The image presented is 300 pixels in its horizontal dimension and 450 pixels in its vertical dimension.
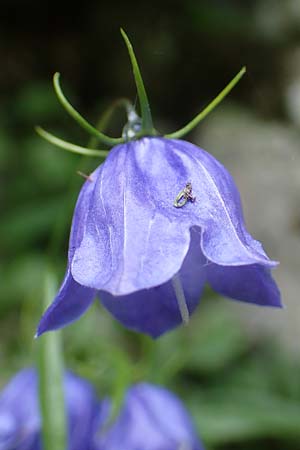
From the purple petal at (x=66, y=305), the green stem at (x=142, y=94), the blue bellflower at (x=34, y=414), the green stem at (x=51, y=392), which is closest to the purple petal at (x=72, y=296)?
the purple petal at (x=66, y=305)

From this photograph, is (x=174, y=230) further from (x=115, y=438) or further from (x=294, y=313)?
(x=294, y=313)

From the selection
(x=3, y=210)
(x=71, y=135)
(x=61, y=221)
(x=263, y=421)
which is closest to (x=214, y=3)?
(x=71, y=135)

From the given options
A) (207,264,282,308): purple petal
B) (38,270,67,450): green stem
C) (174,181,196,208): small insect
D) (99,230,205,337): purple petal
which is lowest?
(38,270,67,450): green stem

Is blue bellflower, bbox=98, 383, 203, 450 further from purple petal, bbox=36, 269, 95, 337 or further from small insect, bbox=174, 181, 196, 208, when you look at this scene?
small insect, bbox=174, 181, 196, 208

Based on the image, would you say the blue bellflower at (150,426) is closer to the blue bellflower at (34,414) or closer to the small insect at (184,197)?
the blue bellflower at (34,414)

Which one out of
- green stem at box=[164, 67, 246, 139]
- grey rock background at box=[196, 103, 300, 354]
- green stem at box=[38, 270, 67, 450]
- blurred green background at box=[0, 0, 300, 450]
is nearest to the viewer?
green stem at box=[164, 67, 246, 139]

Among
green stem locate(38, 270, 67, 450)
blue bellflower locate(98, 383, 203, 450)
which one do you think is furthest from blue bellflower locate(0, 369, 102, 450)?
green stem locate(38, 270, 67, 450)

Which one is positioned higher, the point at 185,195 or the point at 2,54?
the point at 185,195
